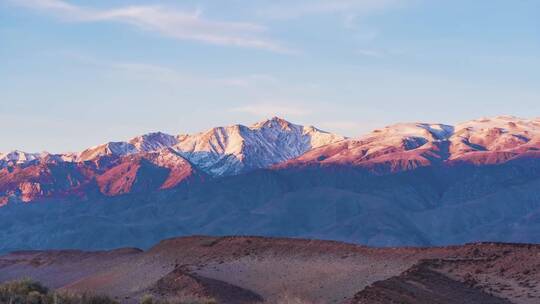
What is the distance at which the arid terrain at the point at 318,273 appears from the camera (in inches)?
2277

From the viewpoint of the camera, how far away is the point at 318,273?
66.4 metres

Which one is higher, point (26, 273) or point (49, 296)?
point (49, 296)

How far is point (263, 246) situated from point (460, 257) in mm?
17405

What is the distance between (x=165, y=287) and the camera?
216 ft

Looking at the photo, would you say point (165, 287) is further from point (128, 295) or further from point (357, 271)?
point (357, 271)

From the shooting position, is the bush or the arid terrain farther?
the arid terrain

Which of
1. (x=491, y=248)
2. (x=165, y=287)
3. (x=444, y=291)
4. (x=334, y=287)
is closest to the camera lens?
(x=444, y=291)

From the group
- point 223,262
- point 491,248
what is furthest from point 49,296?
point 491,248

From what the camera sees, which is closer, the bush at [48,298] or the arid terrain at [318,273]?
the bush at [48,298]

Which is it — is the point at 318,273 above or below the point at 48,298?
below

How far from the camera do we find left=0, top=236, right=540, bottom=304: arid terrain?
57.8m

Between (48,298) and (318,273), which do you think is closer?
(48,298)

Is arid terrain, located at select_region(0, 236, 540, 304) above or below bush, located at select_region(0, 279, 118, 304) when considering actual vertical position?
below

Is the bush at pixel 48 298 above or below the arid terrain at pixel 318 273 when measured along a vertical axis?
above
